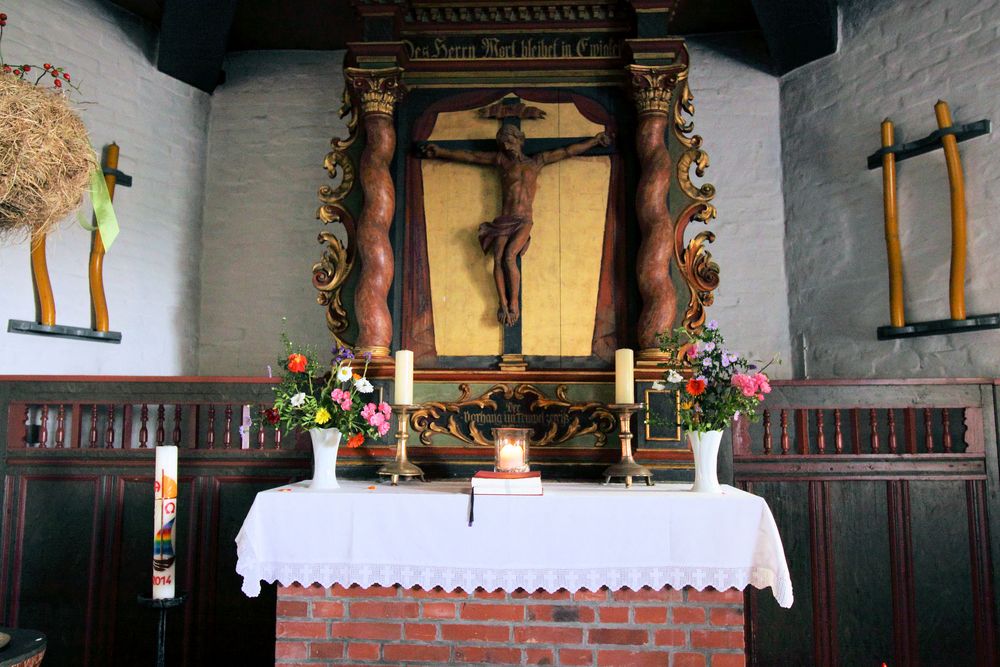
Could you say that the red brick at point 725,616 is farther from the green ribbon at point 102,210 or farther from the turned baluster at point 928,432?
the green ribbon at point 102,210

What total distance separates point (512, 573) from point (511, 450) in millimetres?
552

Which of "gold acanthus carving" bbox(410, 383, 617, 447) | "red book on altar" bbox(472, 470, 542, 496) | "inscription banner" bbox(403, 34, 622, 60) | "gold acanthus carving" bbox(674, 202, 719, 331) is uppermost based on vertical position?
"inscription banner" bbox(403, 34, 622, 60)

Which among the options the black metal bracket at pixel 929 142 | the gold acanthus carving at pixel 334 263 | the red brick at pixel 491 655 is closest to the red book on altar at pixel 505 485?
the red brick at pixel 491 655

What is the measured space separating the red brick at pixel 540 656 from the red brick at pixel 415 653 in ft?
1.06

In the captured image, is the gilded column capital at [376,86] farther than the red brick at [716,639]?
Yes

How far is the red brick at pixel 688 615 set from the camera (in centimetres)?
327

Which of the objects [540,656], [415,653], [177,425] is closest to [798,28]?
[540,656]

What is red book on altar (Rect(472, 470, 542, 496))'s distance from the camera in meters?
3.38

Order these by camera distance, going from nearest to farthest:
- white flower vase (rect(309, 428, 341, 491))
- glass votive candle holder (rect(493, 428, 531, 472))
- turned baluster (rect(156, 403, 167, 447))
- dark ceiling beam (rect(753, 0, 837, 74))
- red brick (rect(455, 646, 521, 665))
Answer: red brick (rect(455, 646, 521, 665)) < glass votive candle holder (rect(493, 428, 531, 472)) < white flower vase (rect(309, 428, 341, 491)) < turned baluster (rect(156, 403, 167, 447)) < dark ceiling beam (rect(753, 0, 837, 74))

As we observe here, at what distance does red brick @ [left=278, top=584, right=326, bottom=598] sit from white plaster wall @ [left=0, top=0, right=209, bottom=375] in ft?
7.37

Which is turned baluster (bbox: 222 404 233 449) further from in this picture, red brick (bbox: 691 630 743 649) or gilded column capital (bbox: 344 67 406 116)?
red brick (bbox: 691 630 743 649)

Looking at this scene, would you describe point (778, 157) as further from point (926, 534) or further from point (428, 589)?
point (428, 589)

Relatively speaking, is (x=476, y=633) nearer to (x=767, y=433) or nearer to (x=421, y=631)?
(x=421, y=631)

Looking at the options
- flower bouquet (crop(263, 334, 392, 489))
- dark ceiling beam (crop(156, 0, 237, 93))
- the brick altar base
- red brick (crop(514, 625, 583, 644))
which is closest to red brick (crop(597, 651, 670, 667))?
the brick altar base
